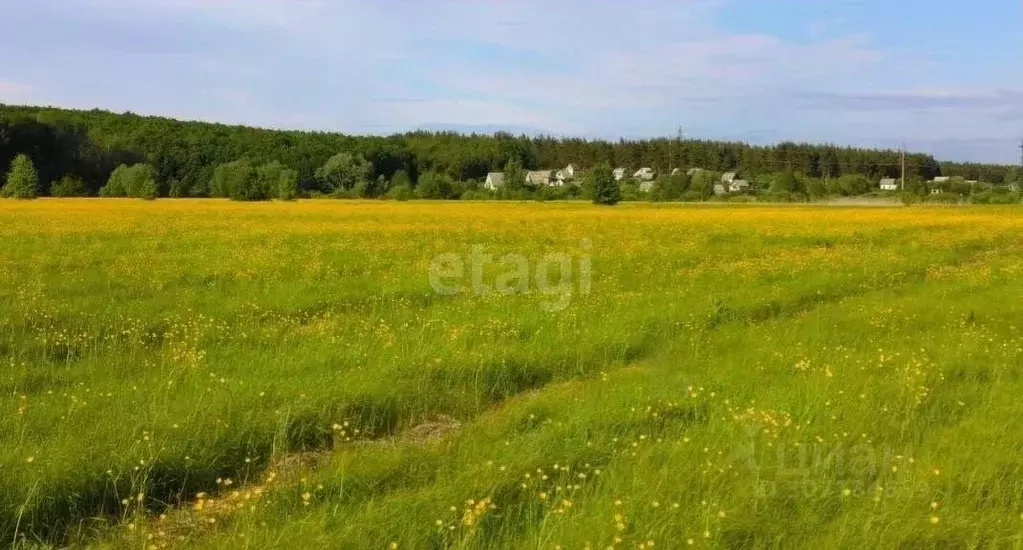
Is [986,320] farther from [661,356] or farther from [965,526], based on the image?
Answer: [965,526]

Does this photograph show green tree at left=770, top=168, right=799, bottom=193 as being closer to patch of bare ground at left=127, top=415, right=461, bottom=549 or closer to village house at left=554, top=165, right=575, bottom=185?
village house at left=554, top=165, right=575, bottom=185

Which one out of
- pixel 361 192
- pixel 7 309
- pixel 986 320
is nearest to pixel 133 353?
pixel 7 309

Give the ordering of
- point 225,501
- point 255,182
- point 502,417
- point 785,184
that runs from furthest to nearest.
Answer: point 785,184, point 255,182, point 502,417, point 225,501

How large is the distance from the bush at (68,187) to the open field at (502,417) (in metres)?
79.1

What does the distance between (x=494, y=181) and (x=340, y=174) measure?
26.7m

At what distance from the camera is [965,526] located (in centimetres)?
489

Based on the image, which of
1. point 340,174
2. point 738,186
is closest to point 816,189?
point 738,186

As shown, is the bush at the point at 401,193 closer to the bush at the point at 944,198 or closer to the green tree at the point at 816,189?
the green tree at the point at 816,189

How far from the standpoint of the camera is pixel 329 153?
404 feet

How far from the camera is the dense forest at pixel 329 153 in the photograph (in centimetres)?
9469

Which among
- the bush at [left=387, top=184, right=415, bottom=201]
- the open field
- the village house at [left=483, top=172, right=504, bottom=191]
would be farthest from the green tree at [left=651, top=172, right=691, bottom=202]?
the open field

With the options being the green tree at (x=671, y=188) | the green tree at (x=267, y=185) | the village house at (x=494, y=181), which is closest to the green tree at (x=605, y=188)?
the green tree at (x=671, y=188)

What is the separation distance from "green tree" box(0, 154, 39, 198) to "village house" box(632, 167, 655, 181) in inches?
4199

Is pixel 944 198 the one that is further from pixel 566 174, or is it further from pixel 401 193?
pixel 566 174
